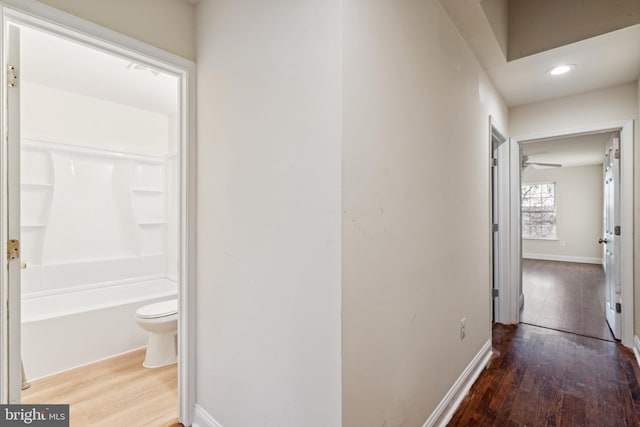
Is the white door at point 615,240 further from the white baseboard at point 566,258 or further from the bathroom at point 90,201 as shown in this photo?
the white baseboard at point 566,258

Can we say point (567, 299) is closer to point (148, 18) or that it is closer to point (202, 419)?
point (202, 419)

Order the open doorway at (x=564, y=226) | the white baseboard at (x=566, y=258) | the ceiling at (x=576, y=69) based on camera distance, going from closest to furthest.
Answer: the ceiling at (x=576, y=69) < the open doorway at (x=564, y=226) < the white baseboard at (x=566, y=258)

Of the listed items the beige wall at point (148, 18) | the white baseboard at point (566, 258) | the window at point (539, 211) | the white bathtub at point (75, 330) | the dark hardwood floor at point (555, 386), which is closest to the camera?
the beige wall at point (148, 18)

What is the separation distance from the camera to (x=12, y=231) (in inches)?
50.6

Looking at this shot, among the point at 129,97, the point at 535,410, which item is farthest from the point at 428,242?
the point at 129,97

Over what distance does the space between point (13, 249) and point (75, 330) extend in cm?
169

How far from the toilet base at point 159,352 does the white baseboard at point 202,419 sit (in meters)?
0.99

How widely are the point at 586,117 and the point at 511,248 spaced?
4.80 ft

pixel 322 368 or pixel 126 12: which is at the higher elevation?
pixel 126 12

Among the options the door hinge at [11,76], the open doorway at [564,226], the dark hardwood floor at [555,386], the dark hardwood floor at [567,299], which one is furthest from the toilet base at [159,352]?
the open doorway at [564,226]

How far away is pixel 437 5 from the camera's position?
1.61 metres

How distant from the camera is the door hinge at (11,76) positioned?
51.7 inches

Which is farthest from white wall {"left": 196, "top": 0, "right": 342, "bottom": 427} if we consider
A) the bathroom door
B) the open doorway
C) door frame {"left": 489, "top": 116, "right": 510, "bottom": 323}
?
the open doorway

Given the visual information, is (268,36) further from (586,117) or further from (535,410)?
(586,117)
